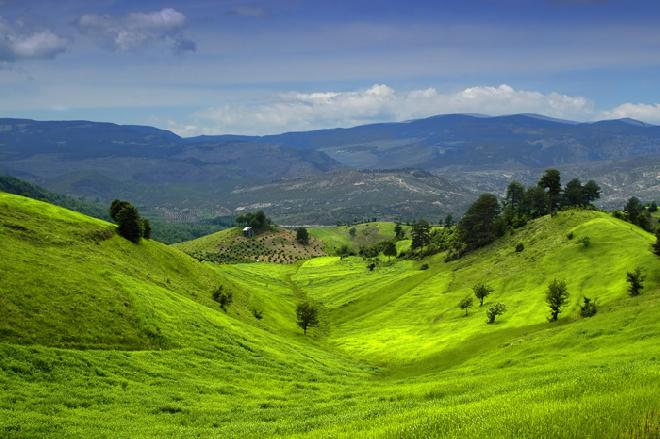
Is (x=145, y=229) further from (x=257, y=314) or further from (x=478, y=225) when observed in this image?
(x=478, y=225)

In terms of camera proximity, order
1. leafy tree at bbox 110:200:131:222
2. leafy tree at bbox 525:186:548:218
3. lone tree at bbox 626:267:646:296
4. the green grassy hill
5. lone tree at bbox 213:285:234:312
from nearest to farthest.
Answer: the green grassy hill, lone tree at bbox 626:267:646:296, lone tree at bbox 213:285:234:312, leafy tree at bbox 110:200:131:222, leafy tree at bbox 525:186:548:218

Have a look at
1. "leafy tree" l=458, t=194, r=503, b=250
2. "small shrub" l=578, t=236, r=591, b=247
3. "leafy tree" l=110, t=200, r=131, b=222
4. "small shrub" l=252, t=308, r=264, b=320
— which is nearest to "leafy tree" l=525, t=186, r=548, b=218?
"leafy tree" l=458, t=194, r=503, b=250

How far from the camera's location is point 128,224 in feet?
328

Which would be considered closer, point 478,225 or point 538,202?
point 478,225

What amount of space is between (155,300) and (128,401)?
2741 cm

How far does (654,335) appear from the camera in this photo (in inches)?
2012

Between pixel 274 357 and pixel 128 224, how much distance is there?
51.2 meters

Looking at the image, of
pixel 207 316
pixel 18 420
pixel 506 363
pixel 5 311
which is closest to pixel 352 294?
pixel 207 316

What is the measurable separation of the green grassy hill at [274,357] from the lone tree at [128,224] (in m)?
3.24

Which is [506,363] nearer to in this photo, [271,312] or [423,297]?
[271,312]

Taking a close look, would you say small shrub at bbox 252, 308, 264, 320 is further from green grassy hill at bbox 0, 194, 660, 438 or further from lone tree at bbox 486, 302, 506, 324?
lone tree at bbox 486, 302, 506, 324

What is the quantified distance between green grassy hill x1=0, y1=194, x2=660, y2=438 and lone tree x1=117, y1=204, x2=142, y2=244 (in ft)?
10.6

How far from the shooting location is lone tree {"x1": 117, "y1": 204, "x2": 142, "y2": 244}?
99.6 metres

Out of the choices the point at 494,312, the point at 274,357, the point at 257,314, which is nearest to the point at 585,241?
the point at 494,312
